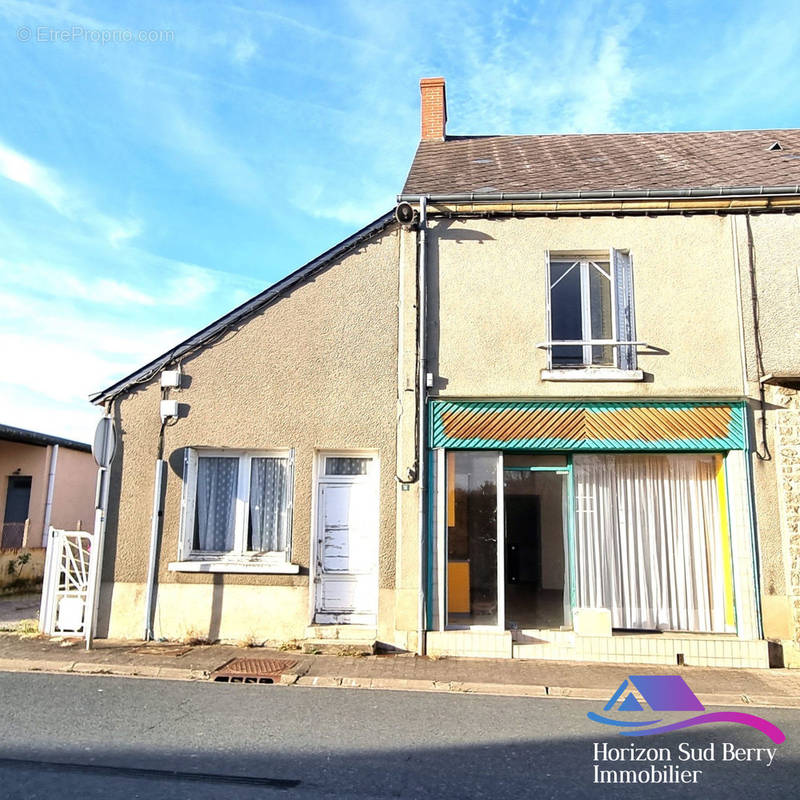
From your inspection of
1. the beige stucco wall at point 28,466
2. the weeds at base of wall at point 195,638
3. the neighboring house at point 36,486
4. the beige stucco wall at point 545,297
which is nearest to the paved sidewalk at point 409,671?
the weeds at base of wall at point 195,638

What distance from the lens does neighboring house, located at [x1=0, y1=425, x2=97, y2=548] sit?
15141mm

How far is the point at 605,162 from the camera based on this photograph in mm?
10984

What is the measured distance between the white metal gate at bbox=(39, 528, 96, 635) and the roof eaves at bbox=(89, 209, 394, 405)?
2100mm

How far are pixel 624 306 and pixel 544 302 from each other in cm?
109

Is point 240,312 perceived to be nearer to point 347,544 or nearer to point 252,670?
point 347,544

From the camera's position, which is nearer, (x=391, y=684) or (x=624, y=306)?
(x=391, y=684)

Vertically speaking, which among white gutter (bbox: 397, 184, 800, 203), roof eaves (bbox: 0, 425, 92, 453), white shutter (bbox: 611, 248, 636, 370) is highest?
white gutter (bbox: 397, 184, 800, 203)

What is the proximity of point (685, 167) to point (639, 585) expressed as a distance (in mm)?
6301

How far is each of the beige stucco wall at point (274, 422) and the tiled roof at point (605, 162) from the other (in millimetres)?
1873

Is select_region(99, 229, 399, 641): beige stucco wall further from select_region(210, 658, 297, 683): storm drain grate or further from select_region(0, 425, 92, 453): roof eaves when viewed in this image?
select_region(0, 425, 92, 453): roof eaves

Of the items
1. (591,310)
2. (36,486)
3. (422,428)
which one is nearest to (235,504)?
(422,428)

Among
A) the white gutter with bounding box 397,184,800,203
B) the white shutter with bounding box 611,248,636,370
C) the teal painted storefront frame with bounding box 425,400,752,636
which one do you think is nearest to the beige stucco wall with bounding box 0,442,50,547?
the teal painted storefront frame with bounding box 425,400,752,636

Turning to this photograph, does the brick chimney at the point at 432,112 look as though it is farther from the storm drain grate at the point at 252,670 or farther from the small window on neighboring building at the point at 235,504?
the storm drain grate at the point at 252,670

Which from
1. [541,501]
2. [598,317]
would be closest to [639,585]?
[541,501]
